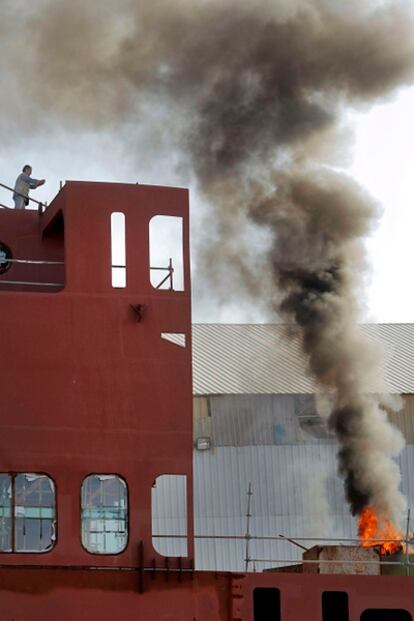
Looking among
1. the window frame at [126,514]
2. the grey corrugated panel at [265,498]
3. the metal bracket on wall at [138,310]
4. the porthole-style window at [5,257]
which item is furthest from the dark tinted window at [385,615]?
the grey corrugated panel at [265,498]

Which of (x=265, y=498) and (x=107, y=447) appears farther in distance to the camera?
(x=265, y=498)

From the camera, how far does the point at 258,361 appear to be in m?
37.9

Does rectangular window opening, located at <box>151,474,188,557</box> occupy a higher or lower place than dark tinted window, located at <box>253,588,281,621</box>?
higher

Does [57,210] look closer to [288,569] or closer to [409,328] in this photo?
[288,569]

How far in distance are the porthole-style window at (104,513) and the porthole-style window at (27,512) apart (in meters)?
0.47

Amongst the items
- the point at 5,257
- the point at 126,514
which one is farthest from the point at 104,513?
the point at 5,257

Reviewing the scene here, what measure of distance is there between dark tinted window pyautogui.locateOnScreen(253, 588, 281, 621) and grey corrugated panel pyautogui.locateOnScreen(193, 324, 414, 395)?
51.7ft

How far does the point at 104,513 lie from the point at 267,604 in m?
2.75

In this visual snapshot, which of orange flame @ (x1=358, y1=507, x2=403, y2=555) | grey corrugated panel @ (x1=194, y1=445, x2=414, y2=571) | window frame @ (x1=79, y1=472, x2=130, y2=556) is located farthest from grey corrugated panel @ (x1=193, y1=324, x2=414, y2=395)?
window frame @ (x1=79, y1=472, x2=130, y2=556)

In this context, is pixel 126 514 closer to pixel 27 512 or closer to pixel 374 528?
pixel 27 512

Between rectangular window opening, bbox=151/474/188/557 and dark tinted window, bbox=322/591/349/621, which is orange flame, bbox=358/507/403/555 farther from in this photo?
rectangular window opening, bbox=151/474/188/557

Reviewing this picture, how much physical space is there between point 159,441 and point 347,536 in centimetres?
1722

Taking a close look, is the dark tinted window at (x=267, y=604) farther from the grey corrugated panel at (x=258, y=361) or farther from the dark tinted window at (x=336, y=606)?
the grey corrugated panel at (x=258, y=361)

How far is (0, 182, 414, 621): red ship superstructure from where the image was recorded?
18516 mm
